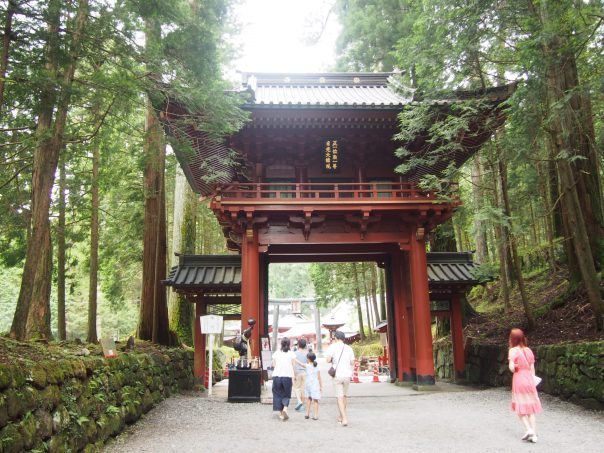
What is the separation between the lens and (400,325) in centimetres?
1233

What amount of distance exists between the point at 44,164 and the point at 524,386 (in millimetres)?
6939

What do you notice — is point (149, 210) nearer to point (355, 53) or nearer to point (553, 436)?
point (553, 436)

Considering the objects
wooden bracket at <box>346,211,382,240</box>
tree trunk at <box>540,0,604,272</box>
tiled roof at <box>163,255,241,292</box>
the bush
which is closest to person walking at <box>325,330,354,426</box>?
wooden bracket at <box>346,211,382,240</box>

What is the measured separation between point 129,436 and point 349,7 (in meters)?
17.3

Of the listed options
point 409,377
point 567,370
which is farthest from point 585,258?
point 409,377

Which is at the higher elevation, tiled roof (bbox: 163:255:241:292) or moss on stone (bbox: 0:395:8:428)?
tiled roof (bbox: 163:255:241:292)

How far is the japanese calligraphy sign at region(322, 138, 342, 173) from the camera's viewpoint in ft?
35.3

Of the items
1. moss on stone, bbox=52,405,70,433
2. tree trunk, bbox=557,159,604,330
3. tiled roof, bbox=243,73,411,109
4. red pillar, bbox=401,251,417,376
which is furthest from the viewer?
tiled roof, bbox=243,73,411,109

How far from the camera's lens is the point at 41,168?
605 cm

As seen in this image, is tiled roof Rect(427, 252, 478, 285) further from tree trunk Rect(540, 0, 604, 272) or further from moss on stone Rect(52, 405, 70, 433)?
moss on stone Rect(52, 405, 70, 433)

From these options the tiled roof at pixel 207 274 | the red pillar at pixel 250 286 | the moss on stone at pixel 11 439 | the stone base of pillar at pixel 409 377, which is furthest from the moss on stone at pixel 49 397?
the stone base of pillar at pixel 409 377

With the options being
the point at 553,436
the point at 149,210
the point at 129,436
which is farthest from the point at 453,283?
the point at 129,436

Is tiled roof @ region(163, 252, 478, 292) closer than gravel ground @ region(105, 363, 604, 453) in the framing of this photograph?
No

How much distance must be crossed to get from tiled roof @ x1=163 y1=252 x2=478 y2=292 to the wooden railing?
2786 millimetres
